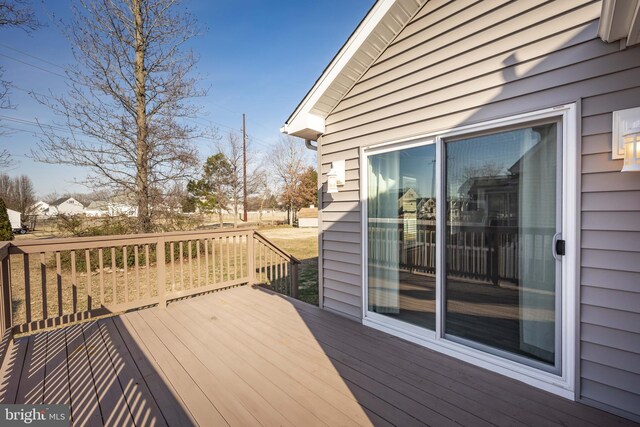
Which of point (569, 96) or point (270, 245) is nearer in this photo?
point (569, 96)

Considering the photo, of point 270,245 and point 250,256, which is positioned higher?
point 270,245

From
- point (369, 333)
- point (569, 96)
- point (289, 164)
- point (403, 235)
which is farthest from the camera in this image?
point (289, 164)

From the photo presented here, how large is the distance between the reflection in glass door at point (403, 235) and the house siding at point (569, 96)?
306mm

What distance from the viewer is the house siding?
5.54 ft

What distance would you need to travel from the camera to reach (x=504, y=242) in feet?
7.07

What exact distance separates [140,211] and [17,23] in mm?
5164

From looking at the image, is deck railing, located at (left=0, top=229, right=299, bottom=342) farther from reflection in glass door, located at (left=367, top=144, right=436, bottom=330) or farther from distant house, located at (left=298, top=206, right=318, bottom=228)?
distant house, located at (left=298, top=206, right=318, bottom=228)

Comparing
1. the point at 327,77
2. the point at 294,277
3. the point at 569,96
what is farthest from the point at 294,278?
the point at 569,96

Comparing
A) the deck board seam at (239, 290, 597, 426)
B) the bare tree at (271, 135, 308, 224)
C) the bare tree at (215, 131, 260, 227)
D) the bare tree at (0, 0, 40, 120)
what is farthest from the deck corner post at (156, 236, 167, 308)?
the bare tree at (271, 135, 308, 224)

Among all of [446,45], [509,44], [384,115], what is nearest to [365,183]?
[384,115]

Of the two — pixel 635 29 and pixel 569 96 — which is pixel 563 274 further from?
pixel 635 29

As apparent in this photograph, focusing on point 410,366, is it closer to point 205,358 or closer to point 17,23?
point 205,358

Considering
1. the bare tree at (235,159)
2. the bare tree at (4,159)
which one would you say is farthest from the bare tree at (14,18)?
the bare tree at (235,159)

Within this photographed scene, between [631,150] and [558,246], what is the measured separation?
0.67m
